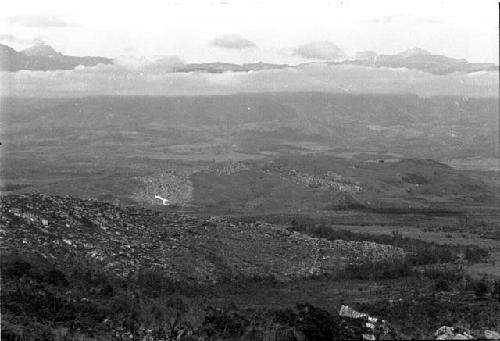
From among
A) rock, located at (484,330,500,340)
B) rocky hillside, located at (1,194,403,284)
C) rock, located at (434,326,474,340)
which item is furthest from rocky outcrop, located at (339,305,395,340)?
rocky hillside, located at (1,194,403,284)

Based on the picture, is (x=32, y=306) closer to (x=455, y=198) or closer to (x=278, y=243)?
(x=278, y=243)

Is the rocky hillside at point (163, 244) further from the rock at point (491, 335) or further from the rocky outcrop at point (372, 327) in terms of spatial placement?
the rock at point (491, 335)

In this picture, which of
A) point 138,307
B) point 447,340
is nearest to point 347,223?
point 138,307

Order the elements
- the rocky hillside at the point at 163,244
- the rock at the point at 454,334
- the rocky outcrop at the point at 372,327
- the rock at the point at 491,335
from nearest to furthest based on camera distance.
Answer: the rock at the point at 454,334 < the rocky outcrop at the point at 372,327 < the rock at the point at 491,335 < the rocky hillside at the point at 163,244

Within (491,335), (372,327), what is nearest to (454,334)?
(491,335)

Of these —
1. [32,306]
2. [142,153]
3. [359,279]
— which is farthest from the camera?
[142,153]

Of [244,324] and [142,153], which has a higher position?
[244,324]

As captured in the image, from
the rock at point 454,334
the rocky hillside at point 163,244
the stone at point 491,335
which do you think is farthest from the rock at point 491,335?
the rocky hillside at point 163,244

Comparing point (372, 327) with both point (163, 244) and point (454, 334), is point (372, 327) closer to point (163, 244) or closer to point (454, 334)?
point (454, 334)

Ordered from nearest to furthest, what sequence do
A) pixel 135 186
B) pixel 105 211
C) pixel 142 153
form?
pixel 105 211 < pixel 135 186 < pixel 142 153
